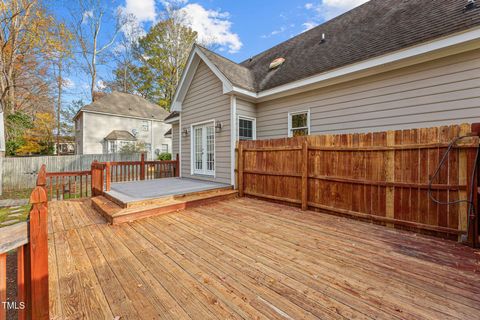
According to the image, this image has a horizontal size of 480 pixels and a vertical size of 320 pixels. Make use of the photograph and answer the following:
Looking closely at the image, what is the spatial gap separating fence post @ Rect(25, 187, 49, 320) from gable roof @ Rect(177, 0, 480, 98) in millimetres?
5557

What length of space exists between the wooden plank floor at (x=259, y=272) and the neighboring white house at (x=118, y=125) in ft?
52.6

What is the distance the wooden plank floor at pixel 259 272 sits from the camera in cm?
179

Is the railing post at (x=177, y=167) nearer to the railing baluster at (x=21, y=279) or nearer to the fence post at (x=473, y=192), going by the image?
the railing baluster at (x=21, y=279)

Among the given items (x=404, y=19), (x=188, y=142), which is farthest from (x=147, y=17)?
(x=404, y=19)

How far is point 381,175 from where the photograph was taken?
3.83 meters

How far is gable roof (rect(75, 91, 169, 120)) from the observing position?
17516 mm

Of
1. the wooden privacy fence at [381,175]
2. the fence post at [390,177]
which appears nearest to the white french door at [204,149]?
the wooden privacy fence at [381,175]

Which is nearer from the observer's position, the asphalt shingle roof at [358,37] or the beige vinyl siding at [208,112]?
the asphalt shingle roof at [358,37]

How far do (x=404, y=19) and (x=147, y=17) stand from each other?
22.4 metres

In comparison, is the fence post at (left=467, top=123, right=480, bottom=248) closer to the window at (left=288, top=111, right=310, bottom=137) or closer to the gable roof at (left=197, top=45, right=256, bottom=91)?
the window at (left=288, top=111, right=310, bottom=137)

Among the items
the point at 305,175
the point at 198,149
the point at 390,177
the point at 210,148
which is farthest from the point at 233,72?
the point at 390,177

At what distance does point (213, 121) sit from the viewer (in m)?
7.32

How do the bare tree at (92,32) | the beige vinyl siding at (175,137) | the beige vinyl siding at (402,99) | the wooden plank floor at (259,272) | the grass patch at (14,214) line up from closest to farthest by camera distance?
1. the wooden plank floor at (259,272)
2. the beige vinyl siding at (402,99)
3. the grass patch at (14,214)
4. the beige vinyl siding at (175,137)
5. the bare tree at (92,32)

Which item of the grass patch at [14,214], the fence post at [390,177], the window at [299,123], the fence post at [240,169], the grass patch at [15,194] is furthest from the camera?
the grass patch at [15,194]
